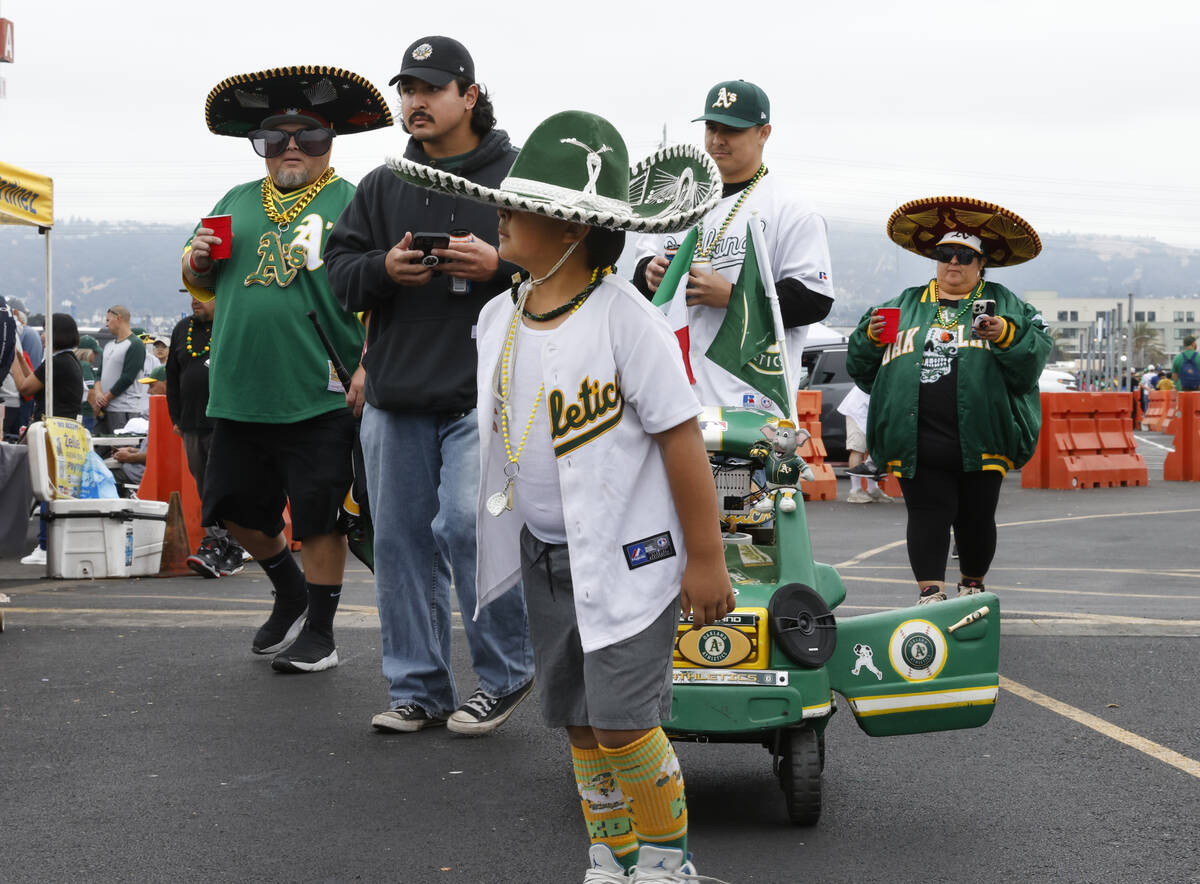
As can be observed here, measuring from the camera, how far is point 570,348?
3121 mm

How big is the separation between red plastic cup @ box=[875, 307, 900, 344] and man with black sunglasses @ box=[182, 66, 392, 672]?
2.43 meters

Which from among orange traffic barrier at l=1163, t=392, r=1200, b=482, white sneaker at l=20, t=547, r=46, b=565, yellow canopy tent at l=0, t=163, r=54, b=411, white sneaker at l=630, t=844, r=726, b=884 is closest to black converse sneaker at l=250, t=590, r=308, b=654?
white sneaker at l=630, t=844, r=726, b=884

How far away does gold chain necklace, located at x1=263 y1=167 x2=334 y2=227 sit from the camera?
5797 mm

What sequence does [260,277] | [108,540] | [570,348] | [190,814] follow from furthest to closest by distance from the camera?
[108,540] → [260,277] → [190,814] → [570,348]

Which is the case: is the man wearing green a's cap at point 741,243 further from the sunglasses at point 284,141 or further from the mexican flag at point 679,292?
the sunglasses at point 284,141

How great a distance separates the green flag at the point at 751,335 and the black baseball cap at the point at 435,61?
3.83ft

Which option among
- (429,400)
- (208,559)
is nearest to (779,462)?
(429,400)

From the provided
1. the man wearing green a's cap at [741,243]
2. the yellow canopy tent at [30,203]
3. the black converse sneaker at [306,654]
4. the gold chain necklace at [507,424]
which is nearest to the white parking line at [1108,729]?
the man wearing green a's cap at [741,243]

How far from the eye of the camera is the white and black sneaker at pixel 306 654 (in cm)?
612

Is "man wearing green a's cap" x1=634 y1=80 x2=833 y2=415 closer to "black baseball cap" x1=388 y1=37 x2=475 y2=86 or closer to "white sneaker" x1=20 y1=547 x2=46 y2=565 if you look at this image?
"black baseball cap" x1=388 y1=37 x2=475 y2=86

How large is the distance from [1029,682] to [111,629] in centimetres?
437

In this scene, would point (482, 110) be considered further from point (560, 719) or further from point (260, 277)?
point (560, 719)

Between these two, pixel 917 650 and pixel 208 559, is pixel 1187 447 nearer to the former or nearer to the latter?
pixel 208 559

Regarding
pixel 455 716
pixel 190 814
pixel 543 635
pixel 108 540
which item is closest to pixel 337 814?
pixel 190 814
